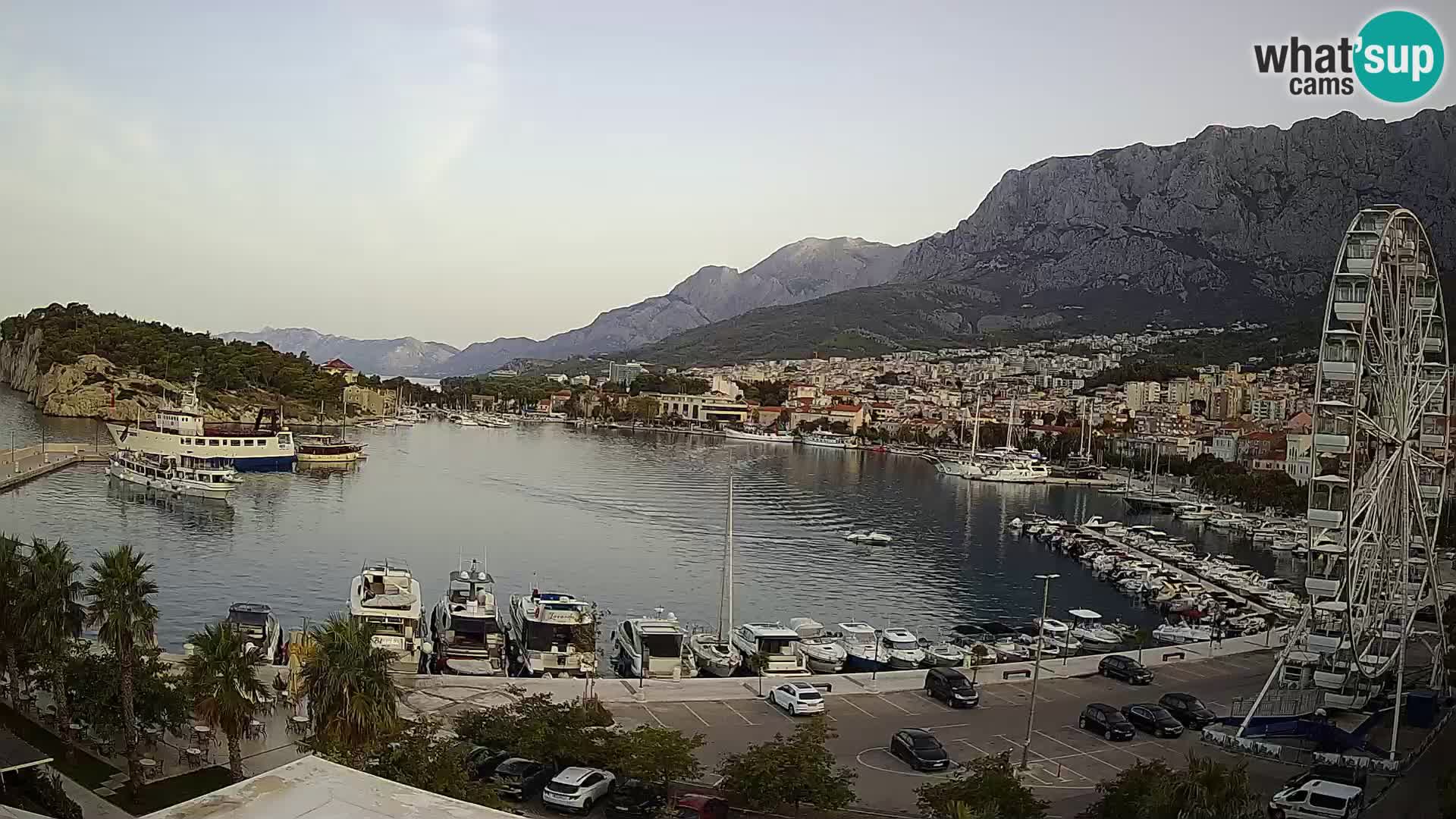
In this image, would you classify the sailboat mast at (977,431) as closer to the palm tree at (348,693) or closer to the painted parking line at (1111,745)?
the painted parking line at (1111,745)

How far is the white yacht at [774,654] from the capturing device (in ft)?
58.4

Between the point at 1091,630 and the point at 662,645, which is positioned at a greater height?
the point at 662,645

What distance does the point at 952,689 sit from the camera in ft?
49.0

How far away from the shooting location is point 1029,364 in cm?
11362

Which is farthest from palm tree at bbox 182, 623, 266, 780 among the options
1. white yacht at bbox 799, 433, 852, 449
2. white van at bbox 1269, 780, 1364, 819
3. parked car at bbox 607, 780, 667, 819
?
white yacht at bbox 799, 433, 852, 449

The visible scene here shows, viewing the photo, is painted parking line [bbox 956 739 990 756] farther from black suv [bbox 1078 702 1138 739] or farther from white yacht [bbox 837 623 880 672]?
white yacht [bbox 837 623 880 672]

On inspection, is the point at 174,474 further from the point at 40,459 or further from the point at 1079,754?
the point at 1079,754

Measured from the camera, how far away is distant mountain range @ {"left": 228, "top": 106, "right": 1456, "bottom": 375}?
316ft

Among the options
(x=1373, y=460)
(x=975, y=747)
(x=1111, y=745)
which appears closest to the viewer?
(x=975, y=747)

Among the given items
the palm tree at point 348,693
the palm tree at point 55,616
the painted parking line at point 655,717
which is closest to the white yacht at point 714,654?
the painted parking line at point 655,717

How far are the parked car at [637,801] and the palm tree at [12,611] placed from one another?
644 centimetres

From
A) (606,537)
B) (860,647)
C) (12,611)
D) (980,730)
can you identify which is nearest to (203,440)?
(606,537)

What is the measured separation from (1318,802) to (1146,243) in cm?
12605

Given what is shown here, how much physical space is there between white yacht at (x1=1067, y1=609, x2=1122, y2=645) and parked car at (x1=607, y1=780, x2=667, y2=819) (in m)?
14.4
